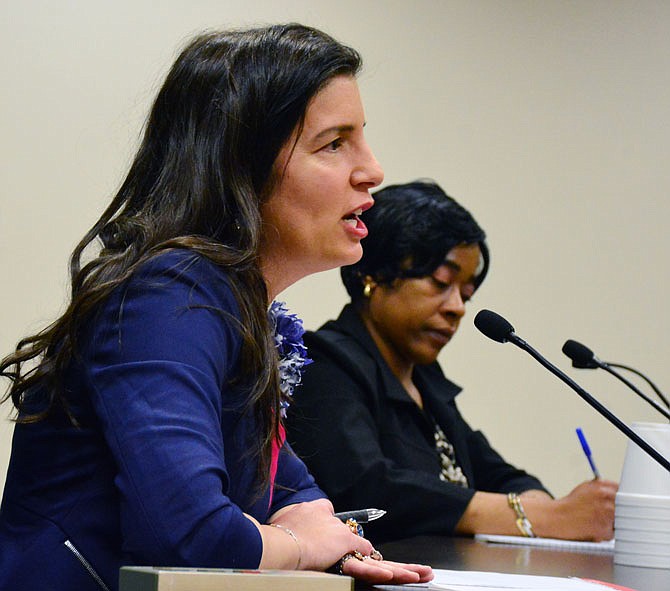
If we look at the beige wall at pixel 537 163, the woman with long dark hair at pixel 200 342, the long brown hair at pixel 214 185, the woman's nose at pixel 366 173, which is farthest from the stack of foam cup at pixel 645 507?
the beige wall at pixel 537 163

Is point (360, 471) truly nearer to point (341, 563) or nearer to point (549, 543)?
point (549, 543)

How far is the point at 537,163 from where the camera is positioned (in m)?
4.18

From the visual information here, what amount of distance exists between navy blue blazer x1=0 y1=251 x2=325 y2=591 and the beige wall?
7.79ft

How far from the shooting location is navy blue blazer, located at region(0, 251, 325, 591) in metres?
1.10

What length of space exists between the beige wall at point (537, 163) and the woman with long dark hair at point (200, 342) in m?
2.14

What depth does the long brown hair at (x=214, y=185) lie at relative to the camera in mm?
1277

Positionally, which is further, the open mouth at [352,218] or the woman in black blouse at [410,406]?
the woman in black blouse at [410,406]

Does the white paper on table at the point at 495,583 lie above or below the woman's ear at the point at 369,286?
below

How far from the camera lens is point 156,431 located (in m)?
1.11

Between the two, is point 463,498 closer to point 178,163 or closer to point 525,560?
point 525,560

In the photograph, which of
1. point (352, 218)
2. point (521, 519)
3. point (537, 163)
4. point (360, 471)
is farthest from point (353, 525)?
point (537, 163)

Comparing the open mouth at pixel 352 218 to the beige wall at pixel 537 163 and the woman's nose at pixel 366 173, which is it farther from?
the beige wall at pixel 537 163

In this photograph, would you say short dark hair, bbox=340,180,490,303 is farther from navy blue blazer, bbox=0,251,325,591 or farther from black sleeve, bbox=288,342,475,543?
navy blue blazer, bbox=0,251,325,591

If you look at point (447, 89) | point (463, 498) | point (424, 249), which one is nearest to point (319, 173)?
Result: point (463, 498)
